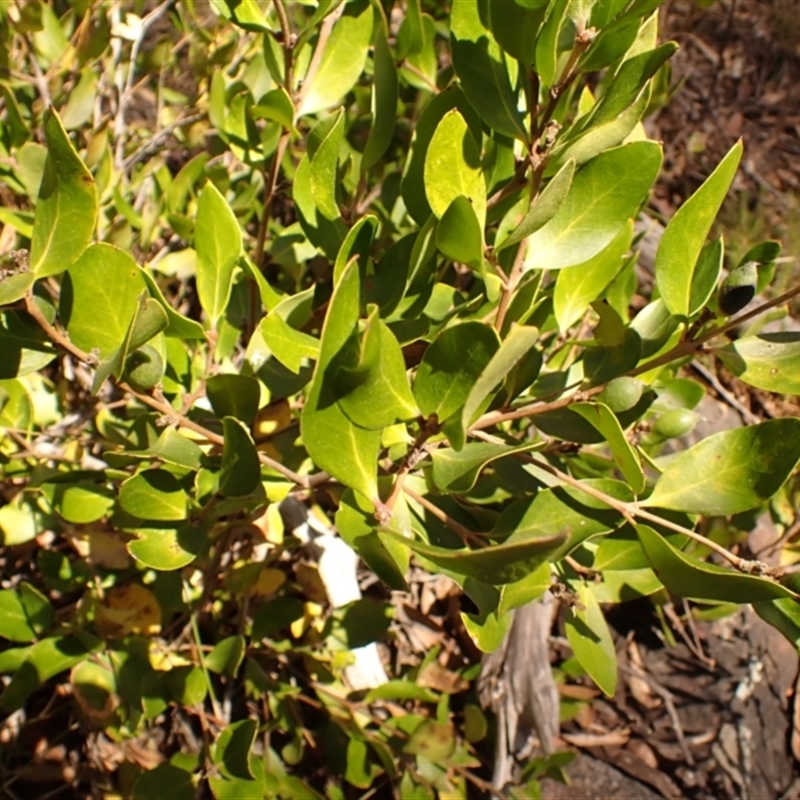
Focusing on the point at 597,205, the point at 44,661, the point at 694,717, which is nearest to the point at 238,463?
the point at 597,205

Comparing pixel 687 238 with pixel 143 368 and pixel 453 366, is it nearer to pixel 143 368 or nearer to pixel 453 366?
pixel 453 366

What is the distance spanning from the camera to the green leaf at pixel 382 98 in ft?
3.05

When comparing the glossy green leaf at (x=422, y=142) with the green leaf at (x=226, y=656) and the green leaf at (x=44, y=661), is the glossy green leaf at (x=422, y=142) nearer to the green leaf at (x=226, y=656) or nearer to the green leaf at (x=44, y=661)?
the green leaf at (x=226, y=656)

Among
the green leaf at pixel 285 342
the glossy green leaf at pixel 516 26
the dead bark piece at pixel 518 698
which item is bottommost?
the dead bark piece at pixel 518 698

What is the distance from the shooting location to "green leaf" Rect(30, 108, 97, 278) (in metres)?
0.71

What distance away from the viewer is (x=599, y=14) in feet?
2.54

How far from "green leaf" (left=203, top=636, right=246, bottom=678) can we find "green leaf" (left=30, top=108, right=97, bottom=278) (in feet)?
2.40

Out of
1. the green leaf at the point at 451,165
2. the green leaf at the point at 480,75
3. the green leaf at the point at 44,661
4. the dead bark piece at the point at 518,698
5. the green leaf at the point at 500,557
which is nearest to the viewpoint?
the green leaf at the point at 500,557

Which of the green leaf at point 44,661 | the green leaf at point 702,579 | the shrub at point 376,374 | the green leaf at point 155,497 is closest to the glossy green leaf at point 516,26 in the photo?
the shrub at point 376,374

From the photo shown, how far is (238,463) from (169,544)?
19cm

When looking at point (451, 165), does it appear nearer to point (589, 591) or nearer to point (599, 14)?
point (599, 14)

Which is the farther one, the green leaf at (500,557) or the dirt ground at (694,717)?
the dirt ground at (694,717)

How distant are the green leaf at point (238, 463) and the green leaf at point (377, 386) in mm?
154

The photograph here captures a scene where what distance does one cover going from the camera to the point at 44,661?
124cm
